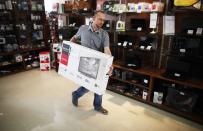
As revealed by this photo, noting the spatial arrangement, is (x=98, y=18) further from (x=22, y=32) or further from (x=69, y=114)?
(x=22, y=32)

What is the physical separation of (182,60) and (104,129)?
5.28ft

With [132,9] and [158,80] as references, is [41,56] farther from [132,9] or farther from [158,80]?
[158,80]

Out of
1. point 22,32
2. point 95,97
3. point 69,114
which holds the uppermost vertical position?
point 22,32

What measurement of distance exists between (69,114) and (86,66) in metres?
0.88

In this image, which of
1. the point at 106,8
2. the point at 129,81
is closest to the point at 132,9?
the point at 106,8

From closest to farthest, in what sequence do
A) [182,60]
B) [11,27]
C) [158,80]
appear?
1. [182,60]
2. [158,80]
3. [11,27]

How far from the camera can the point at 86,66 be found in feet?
7.72

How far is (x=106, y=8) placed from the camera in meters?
3.47

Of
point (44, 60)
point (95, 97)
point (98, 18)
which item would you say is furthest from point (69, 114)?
point (44, 60)

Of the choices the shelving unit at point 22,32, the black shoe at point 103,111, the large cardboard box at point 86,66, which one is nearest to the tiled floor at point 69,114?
the black shoe at point 103,111

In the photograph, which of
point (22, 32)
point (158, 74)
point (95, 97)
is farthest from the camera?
point (22, 32)

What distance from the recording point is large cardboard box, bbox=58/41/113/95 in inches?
86.4

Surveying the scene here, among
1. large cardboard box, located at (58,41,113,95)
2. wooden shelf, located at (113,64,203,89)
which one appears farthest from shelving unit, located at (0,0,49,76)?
wooden shelf, located at (113,64,203,89)

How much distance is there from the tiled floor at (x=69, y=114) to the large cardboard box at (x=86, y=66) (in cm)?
55
